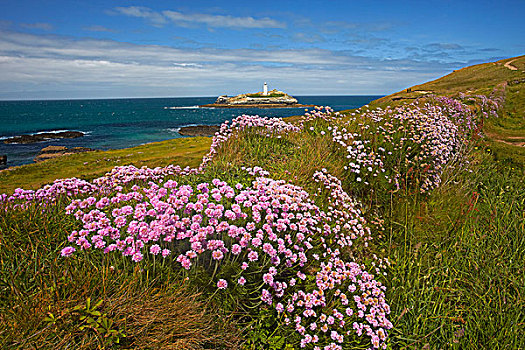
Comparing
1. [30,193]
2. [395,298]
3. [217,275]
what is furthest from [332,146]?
[30,193]

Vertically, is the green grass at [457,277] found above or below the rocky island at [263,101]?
below

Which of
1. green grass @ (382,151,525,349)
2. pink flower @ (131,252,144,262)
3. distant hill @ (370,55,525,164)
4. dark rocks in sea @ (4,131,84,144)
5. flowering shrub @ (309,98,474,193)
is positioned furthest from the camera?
Result: dark rocks in sea @ (4,131,84,144)

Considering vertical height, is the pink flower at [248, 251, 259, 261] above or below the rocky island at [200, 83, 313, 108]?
below

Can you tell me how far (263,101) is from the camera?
136 metres

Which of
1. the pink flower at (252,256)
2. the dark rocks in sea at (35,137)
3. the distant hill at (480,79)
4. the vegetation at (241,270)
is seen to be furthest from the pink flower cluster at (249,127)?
the dark rocks in sea at (35,137)

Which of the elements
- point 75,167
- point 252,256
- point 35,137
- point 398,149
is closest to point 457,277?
point 252,256

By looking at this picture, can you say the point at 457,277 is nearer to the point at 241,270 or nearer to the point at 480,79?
the point at 241,270

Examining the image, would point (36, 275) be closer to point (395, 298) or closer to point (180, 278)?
point (180, 278)

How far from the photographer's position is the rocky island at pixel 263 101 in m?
134

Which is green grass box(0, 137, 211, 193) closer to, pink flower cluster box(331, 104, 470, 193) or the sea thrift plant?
pink flower cluster box(331, 104, 470, 193)

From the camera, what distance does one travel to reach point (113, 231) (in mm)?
2648

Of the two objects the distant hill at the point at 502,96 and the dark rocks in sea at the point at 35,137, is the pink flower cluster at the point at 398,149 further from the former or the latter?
the dark rocks in sea at the point at 35,137

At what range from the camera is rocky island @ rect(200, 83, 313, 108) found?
134 meters

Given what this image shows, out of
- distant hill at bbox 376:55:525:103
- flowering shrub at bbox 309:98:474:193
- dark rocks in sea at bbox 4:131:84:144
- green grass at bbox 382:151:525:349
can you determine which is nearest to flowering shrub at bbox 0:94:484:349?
green grass at bbox 382:151:525:349
